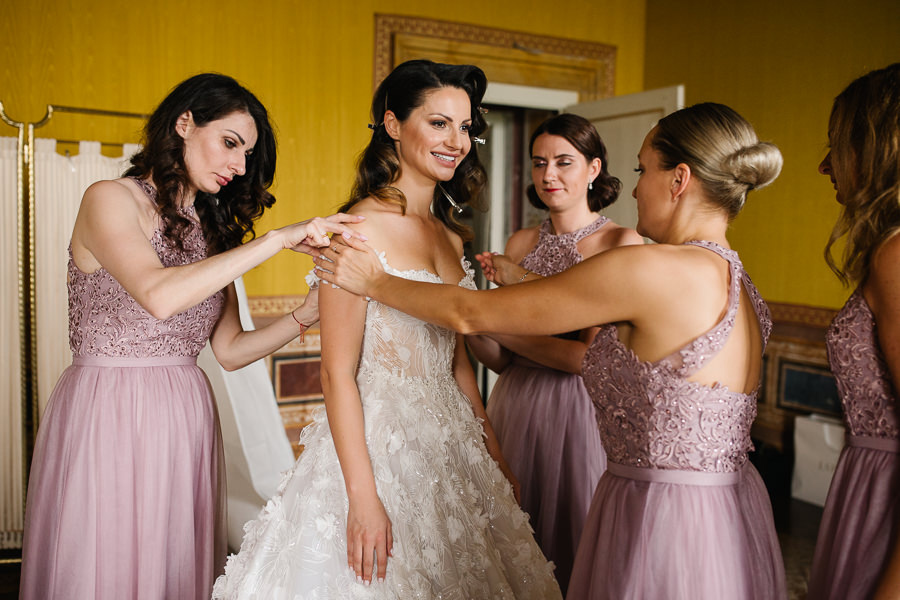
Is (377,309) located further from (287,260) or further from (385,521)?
(287,260)

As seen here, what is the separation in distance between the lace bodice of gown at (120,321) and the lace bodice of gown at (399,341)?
57 centimetres

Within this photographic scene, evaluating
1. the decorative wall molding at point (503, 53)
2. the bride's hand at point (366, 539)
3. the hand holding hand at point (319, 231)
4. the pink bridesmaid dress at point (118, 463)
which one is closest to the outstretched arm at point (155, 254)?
the hand holding hand at point (319, 231)

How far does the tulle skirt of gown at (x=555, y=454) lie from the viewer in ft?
9.05

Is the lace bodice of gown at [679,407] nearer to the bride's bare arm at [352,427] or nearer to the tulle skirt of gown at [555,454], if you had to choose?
the bride's bare arm at [352,427]

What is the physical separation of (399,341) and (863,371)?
3.50 ft

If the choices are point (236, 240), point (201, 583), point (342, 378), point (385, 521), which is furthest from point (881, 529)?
point (236, 240)

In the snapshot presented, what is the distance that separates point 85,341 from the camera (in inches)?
87.0

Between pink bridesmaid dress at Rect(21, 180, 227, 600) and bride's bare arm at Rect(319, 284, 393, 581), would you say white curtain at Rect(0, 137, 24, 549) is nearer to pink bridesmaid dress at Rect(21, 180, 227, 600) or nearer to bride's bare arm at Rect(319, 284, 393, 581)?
pink bridesmaid dress at Rect(21, 180, 227, 600)

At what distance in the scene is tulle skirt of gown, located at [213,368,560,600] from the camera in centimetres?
188

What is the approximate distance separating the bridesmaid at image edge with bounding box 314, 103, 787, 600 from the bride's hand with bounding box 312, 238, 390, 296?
356mm

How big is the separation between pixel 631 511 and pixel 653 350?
1.09 ft

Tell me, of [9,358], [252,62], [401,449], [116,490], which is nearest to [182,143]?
[116,490]

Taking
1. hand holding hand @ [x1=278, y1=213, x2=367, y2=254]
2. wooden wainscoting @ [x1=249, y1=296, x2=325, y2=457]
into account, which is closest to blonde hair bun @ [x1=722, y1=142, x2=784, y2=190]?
hand holding hand @ [x1=278, y1=213, x2=367, y2=254]

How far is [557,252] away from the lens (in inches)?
120
